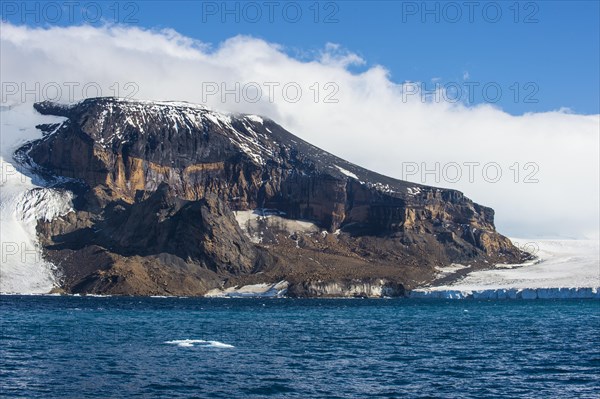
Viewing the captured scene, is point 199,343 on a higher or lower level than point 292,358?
higher

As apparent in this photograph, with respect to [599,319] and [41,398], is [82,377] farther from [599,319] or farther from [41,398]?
[599,319]

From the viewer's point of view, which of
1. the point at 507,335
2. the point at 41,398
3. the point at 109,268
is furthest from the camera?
the point at 109,268

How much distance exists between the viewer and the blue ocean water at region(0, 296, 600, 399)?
50.1 metres

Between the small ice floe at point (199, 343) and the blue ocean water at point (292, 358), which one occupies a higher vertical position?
the small ice floe at point (199, 343)

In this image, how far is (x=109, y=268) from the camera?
641 ft

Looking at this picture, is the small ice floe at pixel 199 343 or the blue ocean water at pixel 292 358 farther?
the small ice floe at pixel 199 343

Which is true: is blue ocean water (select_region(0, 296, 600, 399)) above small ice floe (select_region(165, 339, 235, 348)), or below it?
below

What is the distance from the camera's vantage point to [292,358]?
64.4 m

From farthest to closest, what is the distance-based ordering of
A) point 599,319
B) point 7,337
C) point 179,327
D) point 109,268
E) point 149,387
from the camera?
point 109,268 < point 599,319 < point 179,327 < point 7,337 < point 149,387

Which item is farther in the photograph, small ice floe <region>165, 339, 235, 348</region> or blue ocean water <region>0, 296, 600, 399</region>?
small ice floe <region>165, 339, 235, 348</region>

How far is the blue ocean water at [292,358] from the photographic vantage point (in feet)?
164

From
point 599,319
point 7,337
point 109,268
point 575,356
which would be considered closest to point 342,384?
point 575,356

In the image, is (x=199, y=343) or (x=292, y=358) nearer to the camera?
(x=292, y=358)

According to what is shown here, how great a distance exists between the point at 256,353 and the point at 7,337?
24.9 m
